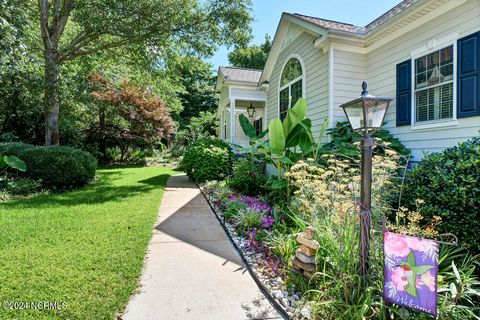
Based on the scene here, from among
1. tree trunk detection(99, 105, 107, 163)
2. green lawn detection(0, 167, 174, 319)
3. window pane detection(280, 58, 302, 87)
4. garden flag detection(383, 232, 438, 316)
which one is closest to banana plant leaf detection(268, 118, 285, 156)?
green lawn detection(0, 167, 174, 319)

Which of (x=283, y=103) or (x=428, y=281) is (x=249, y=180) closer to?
(x=283, y=103)

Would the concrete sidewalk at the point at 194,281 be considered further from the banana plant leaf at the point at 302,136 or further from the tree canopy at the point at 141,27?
the tree canopy at the point at 141,27

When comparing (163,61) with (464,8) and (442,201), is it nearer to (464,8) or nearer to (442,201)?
(464,8)

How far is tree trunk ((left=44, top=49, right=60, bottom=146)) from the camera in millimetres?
9312

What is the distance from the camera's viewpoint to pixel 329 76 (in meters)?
6.99

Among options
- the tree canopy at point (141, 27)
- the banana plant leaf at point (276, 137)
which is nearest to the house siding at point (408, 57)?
the banana plant leaf at point (276, 137)

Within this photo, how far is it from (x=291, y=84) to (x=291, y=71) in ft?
1.49

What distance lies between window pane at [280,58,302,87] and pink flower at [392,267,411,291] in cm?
762

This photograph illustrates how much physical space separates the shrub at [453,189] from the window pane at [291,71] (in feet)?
19.5

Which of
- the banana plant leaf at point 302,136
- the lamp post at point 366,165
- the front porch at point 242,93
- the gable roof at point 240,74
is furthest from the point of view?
the gable roof at point 240,74

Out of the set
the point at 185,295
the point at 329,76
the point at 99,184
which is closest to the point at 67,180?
the point at 99,184

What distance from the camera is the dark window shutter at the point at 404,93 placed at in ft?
19.3

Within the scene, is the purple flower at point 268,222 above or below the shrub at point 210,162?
below

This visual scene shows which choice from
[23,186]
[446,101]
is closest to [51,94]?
[23,186]
